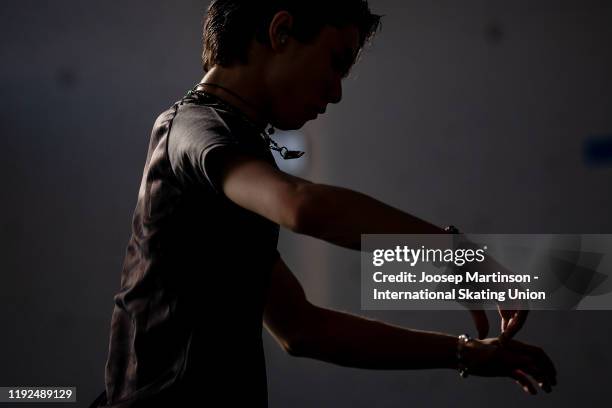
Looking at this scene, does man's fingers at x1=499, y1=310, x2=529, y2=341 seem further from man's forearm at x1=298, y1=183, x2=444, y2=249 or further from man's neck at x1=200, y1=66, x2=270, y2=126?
man's neck at x1=200, y1=66, x2=270, y2=126

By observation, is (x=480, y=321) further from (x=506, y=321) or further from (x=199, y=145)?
(x=199, y=145)

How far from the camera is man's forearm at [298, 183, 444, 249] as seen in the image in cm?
50

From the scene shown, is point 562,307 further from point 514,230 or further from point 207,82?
point 207,82

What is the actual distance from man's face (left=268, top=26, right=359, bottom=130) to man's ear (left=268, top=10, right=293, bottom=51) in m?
0.01

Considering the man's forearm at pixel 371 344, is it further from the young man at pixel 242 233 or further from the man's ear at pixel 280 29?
the man's ear at pixel 280 29

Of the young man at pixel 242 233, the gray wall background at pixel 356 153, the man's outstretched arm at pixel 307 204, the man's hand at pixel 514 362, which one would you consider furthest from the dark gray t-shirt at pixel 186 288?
the gray wall background at pixel 356 153

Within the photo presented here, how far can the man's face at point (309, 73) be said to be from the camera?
0.78 metres

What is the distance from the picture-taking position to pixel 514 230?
195 cm

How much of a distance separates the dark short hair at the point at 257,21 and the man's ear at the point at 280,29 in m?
0.01

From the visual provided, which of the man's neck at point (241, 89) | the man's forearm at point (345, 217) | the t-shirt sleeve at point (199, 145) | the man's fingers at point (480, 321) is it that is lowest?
the man's fingers at point (480, 321)

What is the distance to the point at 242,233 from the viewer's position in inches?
26.8

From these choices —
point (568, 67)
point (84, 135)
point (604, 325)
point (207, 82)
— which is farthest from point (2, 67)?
point (604, 325)

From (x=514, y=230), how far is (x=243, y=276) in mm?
1454

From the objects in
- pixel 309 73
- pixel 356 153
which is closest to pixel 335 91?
pixel 309 73
